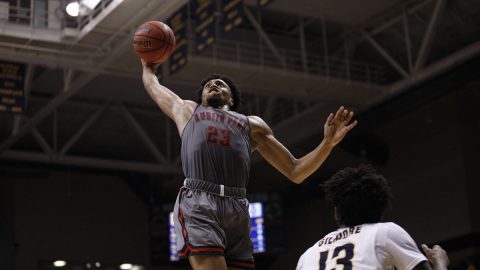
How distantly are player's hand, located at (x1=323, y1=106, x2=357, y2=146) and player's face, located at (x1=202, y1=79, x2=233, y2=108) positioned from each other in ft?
2.59

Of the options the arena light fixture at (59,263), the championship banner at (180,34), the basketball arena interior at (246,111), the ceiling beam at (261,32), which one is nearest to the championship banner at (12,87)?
the basketball arena interior at (246,111)

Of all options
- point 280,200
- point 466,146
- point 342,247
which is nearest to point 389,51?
point 466,146

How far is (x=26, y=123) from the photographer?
21391 millimetres

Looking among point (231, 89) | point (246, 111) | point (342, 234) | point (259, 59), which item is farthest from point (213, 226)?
point (246, 111)

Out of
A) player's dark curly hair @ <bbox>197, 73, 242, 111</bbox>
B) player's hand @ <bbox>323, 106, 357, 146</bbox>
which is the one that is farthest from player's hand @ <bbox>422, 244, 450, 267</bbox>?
player's dark curly hair @ <bbox>197, 73, 242, 111</bbox>

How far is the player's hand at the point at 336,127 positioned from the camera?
6.71m

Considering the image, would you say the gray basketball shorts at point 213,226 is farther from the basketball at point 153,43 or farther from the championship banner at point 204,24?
the championship banner at point 204,24

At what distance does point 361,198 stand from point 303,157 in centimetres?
143

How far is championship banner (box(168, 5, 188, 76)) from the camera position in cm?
1681

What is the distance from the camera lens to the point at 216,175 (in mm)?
6367

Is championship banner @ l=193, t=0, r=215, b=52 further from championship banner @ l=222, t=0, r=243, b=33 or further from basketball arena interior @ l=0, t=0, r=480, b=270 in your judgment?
championship banner @ l=222, t=0, r=243, b=33

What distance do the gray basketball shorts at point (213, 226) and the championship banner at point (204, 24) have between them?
33.7ft

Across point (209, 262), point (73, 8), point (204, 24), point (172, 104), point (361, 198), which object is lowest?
point (209, 262)

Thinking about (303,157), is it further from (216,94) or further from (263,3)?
(263,3)
